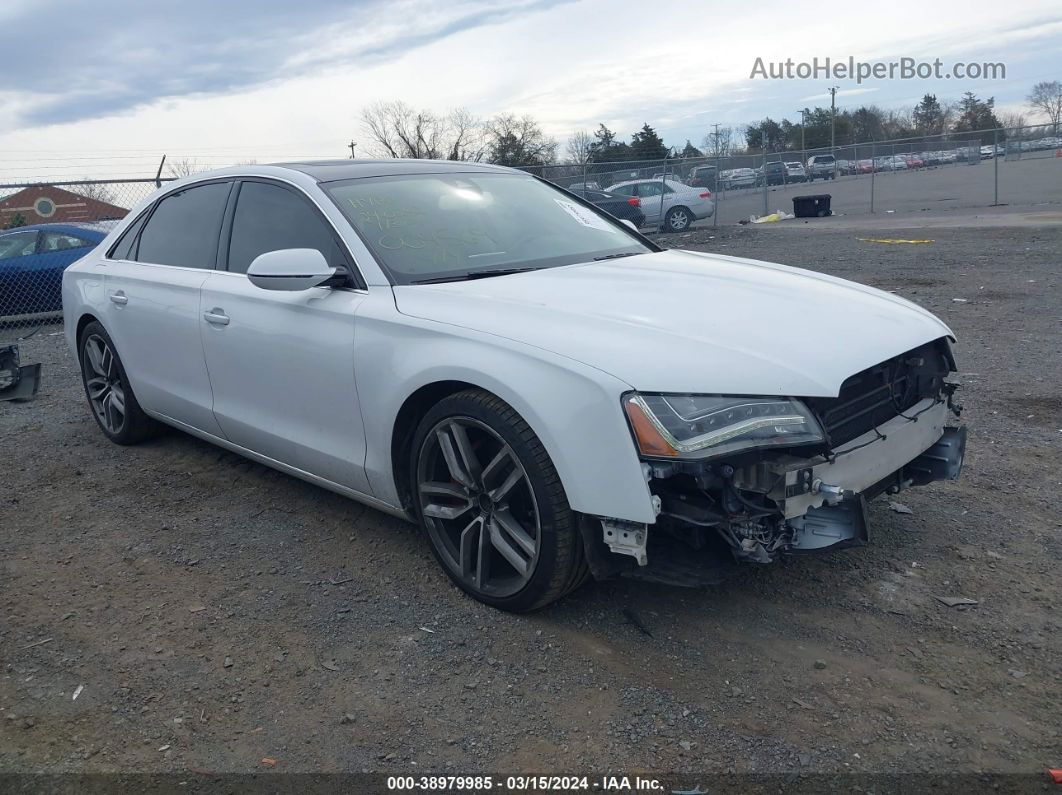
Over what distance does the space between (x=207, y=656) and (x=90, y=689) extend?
1.23 feet

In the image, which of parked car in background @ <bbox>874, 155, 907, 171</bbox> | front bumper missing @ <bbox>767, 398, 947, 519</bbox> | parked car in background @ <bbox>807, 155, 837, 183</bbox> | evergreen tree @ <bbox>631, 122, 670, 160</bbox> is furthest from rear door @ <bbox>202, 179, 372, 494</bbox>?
evergreen tree @ <bbox>631, 122, 670, 160</bbox>

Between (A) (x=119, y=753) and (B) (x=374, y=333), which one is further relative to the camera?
(B) (x=374, y=333)

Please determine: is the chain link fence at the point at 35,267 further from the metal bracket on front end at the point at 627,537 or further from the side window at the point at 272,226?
the metal bracket on front end at the point at 627,537

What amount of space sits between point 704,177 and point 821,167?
13260 mm

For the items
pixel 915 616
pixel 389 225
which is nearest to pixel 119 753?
pixel 389 225

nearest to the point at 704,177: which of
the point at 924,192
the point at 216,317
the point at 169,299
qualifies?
the point at 924,192

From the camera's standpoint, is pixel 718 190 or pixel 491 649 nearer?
pixel 491 649

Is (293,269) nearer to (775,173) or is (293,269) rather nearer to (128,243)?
(128,243)

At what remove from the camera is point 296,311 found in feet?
12.8

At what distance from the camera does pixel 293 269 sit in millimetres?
3613

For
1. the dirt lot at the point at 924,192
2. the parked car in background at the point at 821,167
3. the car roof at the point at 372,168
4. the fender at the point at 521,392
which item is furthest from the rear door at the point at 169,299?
the parked car in background at the point at 821,167

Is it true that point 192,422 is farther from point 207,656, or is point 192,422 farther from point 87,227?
point 87,227

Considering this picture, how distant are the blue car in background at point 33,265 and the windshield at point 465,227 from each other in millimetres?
9233

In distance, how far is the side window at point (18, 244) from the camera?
11938 millimetres
